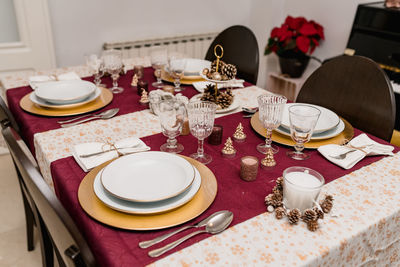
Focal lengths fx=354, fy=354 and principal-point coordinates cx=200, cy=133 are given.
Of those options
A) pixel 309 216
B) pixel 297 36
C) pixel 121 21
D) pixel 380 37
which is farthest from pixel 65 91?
pixel 297 36

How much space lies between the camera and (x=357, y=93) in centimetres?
139

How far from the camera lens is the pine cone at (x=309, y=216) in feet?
2.60

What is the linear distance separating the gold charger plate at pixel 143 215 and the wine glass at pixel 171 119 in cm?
22

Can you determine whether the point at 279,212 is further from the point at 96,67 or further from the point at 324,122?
the point at 96,67

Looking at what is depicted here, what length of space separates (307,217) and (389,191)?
0.28m

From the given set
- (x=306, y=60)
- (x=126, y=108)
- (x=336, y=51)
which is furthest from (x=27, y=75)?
(x=336, y=51)

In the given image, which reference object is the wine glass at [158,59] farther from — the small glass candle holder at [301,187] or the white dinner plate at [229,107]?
the small glass candle holder at [301,187]

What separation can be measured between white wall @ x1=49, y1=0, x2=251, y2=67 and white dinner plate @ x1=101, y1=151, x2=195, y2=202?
199 centimetres

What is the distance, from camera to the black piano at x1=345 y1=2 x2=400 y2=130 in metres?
2.25

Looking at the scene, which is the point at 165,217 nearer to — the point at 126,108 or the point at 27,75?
the point at 126,108

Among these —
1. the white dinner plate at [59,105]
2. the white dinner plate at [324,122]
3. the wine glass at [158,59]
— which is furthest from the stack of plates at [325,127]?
the white dinner plate at [59,105]

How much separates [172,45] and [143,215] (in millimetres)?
2469

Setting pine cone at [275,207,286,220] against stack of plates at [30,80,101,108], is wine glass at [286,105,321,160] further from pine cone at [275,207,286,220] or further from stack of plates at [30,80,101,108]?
stack of plates at [30,80,101,108]

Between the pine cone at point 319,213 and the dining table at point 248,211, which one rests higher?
the pine cone at point 319,213
